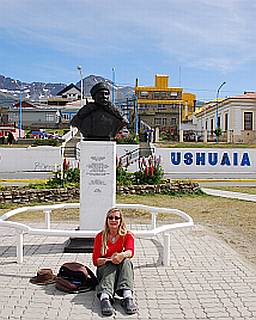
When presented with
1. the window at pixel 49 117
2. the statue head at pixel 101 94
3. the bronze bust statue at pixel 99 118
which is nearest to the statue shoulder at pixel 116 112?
the bronze bust statue at pixel 99 118

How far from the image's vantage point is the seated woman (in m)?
4.94

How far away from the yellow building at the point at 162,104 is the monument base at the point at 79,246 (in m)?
69.6

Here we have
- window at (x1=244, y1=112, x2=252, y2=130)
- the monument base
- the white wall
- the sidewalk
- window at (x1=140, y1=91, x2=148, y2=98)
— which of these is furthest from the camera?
window at (x1=140, y1=91, x2=148, y2=98)

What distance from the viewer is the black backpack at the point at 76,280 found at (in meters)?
5.51

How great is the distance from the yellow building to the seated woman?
7173 centimetres

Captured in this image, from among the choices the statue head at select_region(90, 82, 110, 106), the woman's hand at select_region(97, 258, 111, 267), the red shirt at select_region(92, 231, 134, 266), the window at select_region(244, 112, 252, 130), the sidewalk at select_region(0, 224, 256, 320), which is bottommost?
the sidewalk at select_region(0, 224, 256, 320)

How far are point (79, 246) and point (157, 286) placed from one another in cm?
216

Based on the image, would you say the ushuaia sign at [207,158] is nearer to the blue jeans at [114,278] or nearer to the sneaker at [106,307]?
the blue jeans at [114,278]

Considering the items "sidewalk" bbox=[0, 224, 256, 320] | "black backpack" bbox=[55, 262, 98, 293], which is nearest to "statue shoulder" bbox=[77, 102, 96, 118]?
"sidewalk" bbox=[0, 224, 256, 320]

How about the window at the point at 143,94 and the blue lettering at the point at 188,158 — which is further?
the window at the point at 143,94

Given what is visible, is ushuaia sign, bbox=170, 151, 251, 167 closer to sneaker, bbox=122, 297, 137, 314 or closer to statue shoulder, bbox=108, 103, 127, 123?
statue shoulder, bbox=108, 103, 127, 123

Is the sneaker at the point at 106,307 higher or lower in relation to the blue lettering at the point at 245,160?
lower

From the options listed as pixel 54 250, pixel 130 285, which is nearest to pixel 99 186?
pixel 54 250

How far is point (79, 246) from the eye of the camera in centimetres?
764
